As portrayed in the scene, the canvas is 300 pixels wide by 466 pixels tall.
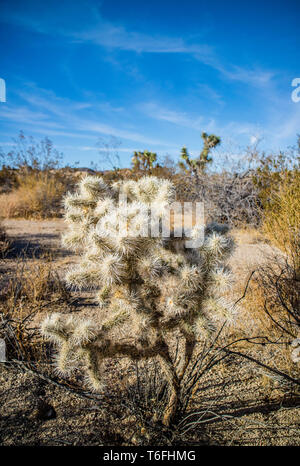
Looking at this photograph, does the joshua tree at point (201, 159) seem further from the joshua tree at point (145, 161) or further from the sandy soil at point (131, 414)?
the sandy soil at point (131, 414)

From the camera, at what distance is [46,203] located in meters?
10.5

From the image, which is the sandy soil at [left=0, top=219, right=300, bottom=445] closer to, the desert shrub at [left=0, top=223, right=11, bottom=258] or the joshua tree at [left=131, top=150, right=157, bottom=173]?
the desert shrub at [left=0, top=223, right=11, bottom=258]

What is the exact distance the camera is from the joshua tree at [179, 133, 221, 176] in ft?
30.1

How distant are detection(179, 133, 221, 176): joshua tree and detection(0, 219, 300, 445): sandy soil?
7.48m

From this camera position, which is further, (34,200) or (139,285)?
(34,200)

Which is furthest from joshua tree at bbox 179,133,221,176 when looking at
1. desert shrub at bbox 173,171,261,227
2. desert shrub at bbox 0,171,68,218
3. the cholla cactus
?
the cholla cactus

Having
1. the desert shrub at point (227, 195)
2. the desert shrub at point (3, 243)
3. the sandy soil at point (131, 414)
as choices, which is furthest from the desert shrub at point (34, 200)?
the sandy soil at point (131, 414)

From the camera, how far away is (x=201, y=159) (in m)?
12.4

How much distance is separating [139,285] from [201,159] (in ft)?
37.5

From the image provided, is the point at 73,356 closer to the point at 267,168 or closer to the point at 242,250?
the point at 242,250

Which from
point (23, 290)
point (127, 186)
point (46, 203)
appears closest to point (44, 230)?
point (46, 203)

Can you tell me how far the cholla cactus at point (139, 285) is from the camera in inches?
62.4

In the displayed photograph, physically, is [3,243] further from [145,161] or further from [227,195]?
[145,161]

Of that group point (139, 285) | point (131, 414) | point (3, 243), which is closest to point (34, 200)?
point (3, 243)
